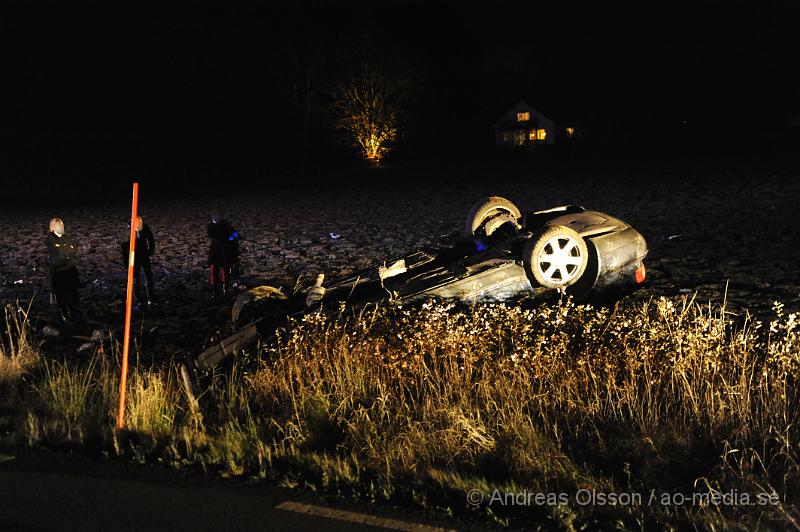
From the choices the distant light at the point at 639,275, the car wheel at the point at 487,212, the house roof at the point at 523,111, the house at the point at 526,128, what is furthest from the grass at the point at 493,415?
the house roof at the point at 523,111

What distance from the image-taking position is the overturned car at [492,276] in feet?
25.6

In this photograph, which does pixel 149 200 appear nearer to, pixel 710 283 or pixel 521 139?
pixel 710 283

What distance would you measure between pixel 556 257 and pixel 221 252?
17.1ft

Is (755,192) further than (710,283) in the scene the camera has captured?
Yes

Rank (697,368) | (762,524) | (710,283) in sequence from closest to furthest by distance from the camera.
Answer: (762,524), (697,368), (710,283)

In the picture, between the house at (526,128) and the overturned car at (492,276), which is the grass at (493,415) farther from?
the house at (526,128)

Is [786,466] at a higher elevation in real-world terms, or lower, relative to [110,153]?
lower

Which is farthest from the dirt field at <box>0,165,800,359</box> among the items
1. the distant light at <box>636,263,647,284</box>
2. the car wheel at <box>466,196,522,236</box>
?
the car wheel at <box>466,196,522,236</box>

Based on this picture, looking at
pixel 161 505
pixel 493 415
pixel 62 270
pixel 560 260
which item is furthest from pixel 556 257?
pixel 62 270

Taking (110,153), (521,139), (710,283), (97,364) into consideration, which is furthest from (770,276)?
(521,139)

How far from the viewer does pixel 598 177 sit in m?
33.4

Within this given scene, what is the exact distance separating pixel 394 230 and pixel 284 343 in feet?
37.5

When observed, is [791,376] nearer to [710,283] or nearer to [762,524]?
[762,524]

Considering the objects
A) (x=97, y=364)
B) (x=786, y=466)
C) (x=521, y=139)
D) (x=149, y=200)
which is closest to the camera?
(x=786, y=466)
